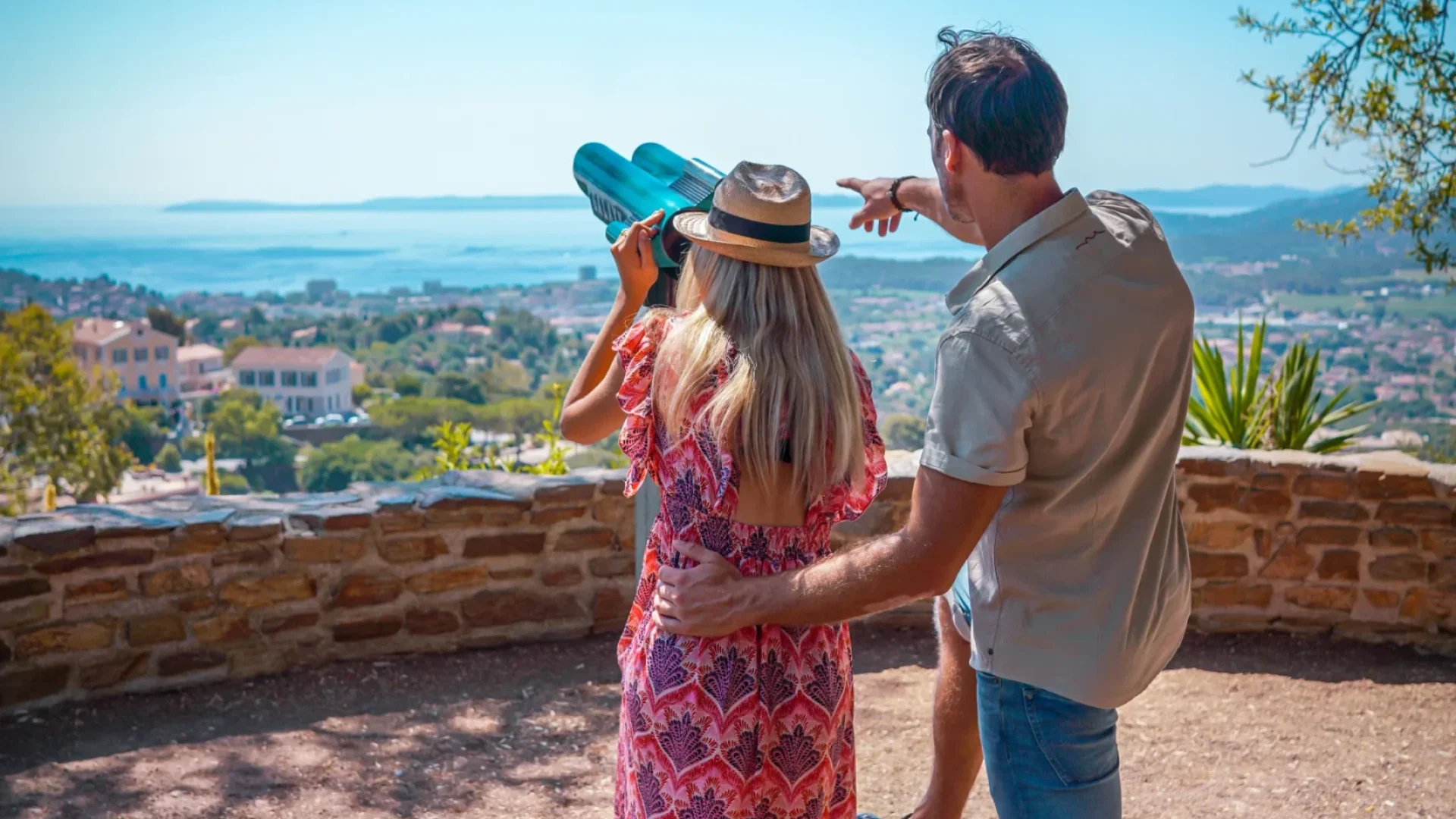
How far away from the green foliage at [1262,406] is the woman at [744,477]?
346cm

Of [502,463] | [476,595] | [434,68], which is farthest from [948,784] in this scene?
[434,68]

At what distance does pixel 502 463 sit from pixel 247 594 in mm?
2047

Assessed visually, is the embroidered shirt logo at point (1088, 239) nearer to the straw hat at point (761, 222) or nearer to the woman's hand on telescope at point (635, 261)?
the straw hat at point (761, 222)

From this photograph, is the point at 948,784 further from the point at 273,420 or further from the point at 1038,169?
the point at 273,420

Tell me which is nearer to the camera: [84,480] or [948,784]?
[948,784]

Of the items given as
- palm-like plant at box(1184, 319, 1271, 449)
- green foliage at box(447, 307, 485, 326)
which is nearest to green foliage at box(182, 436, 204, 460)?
green foliage at box(447, 307, 485, 326)

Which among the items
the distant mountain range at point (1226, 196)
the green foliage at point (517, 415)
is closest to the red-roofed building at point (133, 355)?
the green foliage at point (517, 415)

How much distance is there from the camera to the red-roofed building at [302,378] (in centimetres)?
1462

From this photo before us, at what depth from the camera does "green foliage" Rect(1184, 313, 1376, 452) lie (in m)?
4.81

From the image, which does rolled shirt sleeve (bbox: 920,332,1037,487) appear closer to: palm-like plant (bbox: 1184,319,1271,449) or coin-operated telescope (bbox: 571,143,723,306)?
coin-operated telescope (bbox: 571,143,723,306)

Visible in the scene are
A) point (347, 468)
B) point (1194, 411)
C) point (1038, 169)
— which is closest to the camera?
point (1038, 169)

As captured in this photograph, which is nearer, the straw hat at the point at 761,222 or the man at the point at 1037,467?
the man at the point at 1037,467

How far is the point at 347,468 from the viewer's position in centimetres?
1098

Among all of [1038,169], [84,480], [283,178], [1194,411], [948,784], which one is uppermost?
[283,178]
